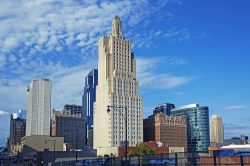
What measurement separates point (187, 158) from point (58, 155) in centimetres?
12943

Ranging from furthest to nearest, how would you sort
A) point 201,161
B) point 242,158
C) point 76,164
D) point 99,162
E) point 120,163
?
1. point 76,164
2. point 99,162
3. point 120,163
4. point 201,161
5. point 242,158

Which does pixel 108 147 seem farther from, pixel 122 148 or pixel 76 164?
pixel 76 164

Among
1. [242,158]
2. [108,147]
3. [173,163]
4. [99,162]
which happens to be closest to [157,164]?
[173,163]

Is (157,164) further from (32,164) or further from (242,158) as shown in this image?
(32,164)

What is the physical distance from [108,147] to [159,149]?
81.1ft

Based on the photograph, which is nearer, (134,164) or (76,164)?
(134,164)

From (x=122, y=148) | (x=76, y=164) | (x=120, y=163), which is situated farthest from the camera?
(x=122, y=148)

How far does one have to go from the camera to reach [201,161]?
112ft

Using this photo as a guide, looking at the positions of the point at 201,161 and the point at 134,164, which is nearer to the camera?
the point at 201,161

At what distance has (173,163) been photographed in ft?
123

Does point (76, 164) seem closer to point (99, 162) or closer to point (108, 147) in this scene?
point (99, 162)

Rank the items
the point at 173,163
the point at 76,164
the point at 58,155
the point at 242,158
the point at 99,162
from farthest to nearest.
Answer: the point at 58,155, the point at 76,164, the point at 99,162, the point at 173,163, the point at 242,158

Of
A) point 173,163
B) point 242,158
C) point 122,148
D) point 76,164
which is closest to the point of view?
point 242,158

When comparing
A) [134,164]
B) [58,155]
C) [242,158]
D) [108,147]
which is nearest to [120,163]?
[134,164]
